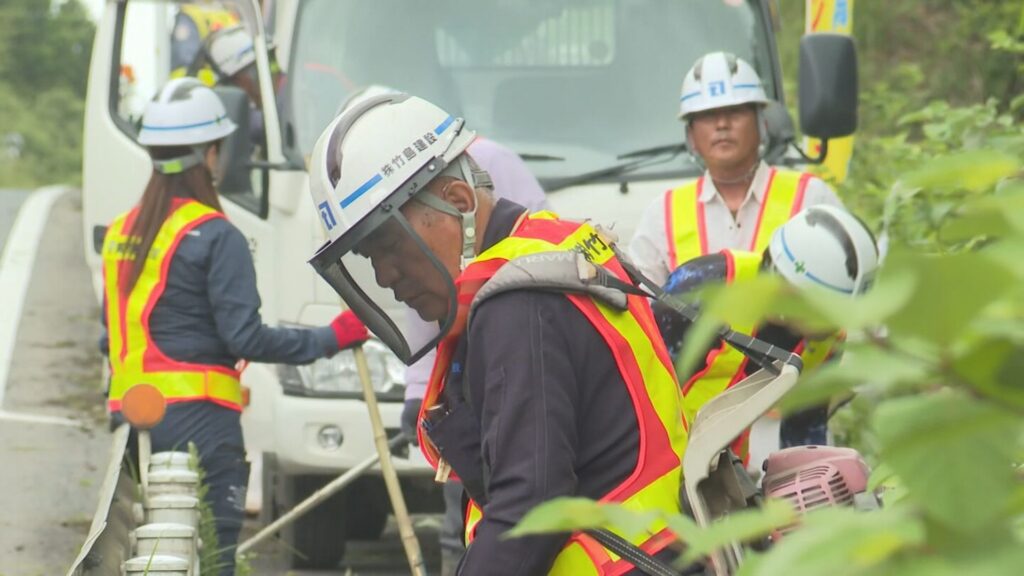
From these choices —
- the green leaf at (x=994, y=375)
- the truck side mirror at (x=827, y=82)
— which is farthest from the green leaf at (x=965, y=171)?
the truck side mirror at (x=827, y=82)

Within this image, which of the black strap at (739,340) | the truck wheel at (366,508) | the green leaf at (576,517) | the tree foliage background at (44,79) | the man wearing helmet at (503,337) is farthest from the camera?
the tree foliage background at (44,79)

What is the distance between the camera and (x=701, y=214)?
19.3ft

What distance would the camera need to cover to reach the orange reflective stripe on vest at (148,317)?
575 cm

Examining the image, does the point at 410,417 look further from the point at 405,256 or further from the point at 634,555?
the point at 634,555

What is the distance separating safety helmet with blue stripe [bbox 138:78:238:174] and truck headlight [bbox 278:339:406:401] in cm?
119

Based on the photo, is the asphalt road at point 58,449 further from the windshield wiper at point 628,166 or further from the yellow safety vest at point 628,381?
the yellow safety vest at point 628,381

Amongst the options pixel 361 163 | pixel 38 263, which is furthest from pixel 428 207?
pixel 38 263

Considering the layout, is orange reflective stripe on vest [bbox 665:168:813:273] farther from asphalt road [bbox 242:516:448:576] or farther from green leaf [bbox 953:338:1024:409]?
green leaf [bbox 953:338:1024:409]

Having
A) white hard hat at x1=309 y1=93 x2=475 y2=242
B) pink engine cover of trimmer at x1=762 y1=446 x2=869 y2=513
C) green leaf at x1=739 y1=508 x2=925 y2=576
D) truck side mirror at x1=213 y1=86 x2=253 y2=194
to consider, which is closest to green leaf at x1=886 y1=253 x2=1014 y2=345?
green leaf at x1=739 y1=508 x2=925 y2=576

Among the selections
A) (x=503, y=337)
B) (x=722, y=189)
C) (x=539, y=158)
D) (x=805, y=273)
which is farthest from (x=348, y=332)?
(x=503, y=337)

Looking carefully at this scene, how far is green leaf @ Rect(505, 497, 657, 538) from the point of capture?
4.19 ft

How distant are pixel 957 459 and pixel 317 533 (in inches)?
261

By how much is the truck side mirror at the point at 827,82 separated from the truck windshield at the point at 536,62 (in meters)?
0.63

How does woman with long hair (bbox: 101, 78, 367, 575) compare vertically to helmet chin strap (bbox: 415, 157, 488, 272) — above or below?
below
